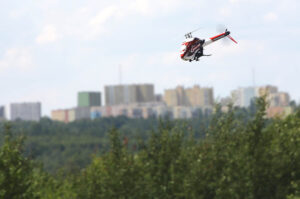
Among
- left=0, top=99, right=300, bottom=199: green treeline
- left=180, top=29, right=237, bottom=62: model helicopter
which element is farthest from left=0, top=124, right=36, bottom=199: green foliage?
left=180, top=29, right=237, bottom=62: model helicopter

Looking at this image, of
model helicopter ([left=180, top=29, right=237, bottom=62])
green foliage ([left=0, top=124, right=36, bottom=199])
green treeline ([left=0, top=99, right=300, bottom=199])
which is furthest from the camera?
green treeline ([left=0, top=99, right=300, bottom=199])

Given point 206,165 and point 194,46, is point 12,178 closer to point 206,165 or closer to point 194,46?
point 206,165

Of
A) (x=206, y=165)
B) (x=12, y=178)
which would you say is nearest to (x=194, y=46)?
(x=12, y=178)

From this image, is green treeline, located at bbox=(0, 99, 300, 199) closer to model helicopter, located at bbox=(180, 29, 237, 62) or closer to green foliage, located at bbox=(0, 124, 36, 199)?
green foliage, located at bbox=(0, 124, 36, 199)

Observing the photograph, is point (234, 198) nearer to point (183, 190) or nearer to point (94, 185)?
point (183, 190)

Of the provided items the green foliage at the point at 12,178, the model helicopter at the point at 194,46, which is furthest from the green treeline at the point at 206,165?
the model helicopter at the point at 194,46

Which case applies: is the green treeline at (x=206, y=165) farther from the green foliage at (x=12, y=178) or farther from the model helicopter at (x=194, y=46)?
the model helicopter at (x=194, y=46)

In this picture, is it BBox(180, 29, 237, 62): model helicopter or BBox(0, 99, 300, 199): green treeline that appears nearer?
BBox(180, 29, 237, 62): model helicopter

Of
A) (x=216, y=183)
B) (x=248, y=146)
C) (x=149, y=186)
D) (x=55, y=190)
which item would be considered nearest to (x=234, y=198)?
(x=216, y=183)

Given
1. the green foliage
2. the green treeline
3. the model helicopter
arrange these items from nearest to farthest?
the model helicopter → the green foliage → the green treeline
